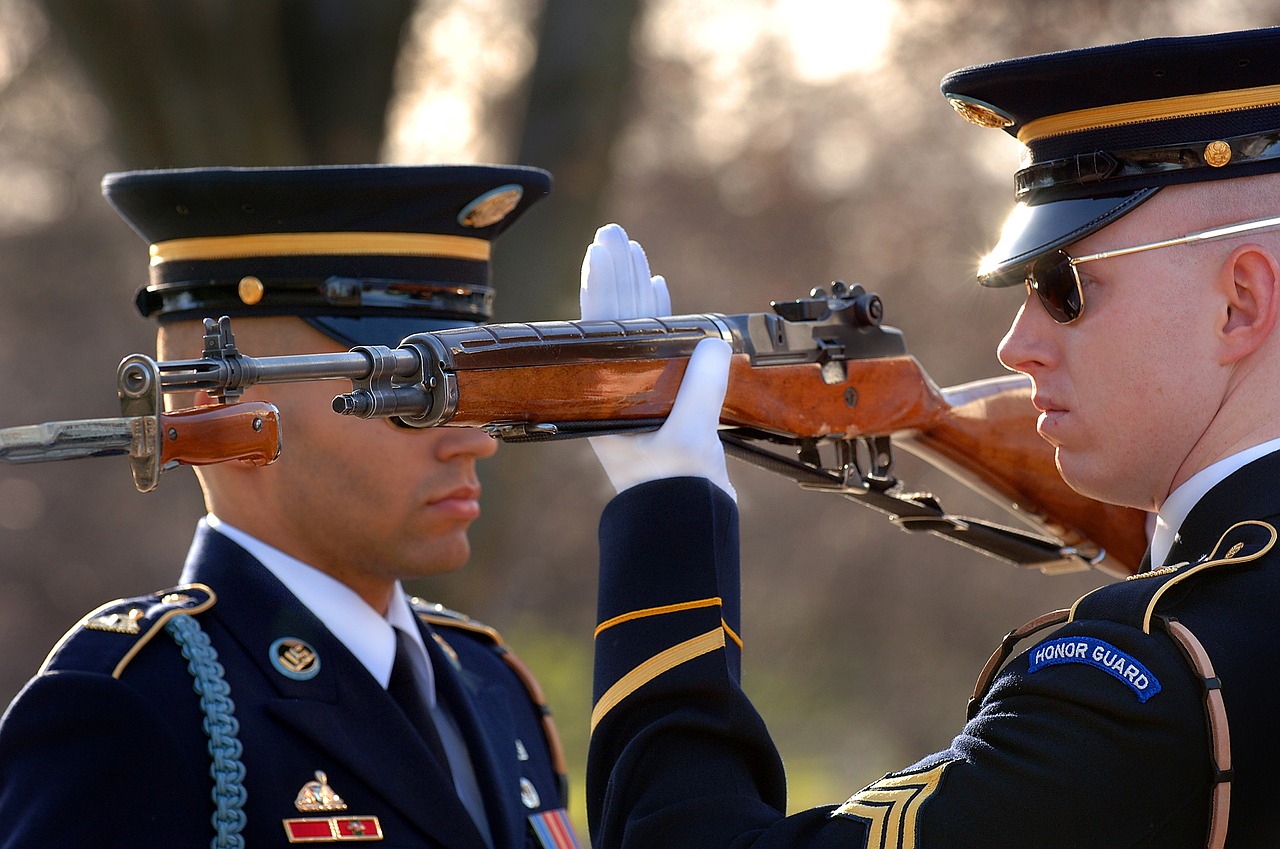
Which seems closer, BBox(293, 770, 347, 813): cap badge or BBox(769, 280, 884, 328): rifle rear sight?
BBox(293, 770, 347, 813): cap badge

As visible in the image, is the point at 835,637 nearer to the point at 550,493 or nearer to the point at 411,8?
the point at 550,493

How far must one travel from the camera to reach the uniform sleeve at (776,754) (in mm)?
2246

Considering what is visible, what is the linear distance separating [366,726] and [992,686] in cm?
141

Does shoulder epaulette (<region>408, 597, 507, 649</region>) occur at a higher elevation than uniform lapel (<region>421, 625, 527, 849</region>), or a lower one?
higher

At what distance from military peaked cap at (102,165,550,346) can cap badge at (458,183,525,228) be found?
5 centimetres

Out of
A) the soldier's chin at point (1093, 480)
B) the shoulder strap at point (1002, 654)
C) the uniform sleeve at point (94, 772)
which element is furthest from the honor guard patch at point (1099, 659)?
the uniform sleeve at point (94, 772)

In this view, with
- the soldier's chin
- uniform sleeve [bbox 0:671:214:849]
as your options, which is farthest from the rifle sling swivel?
uniform sleeve [bbox 0:671:214:849]

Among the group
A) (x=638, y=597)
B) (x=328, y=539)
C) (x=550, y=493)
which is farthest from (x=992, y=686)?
(x=550, y=493)

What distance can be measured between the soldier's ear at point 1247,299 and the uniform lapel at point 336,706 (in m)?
1.83

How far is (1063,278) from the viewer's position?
274 centimetres

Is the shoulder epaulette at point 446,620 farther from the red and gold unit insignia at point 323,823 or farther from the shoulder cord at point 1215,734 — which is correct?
the shoulder cord at point 1215,734

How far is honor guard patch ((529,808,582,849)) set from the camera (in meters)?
3.55

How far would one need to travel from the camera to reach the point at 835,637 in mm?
18328

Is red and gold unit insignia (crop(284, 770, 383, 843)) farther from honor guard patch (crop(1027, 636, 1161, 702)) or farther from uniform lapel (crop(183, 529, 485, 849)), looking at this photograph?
honor guard patch (crop(1027, 636, 1161, 702))
